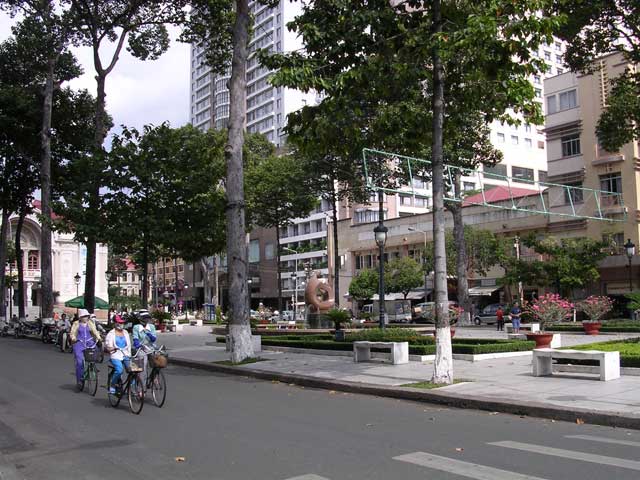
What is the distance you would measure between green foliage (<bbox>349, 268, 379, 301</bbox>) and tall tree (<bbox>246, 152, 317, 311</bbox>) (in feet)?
40.8

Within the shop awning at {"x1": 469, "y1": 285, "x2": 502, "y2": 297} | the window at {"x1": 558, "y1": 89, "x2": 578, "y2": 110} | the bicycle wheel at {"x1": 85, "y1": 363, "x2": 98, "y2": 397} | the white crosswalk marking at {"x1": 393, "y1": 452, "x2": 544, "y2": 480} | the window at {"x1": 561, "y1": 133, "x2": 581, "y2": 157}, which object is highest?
the window at {"x1": 558, "y1": 89, "x2": 578, "y2": 110}

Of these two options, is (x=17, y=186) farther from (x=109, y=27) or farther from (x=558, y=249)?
(x=558, y=249)

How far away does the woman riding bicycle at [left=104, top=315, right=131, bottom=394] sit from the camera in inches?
436

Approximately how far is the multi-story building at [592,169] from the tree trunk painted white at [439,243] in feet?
94.5

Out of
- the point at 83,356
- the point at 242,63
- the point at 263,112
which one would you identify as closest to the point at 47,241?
the point at 242,63

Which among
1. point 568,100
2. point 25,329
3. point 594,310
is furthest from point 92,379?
point 568,100

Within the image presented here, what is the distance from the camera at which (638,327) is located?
88.0 feet

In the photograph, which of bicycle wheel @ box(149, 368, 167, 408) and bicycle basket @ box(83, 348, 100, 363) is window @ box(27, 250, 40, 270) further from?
bicycle wheel @ box(149, 368, 167, 408)

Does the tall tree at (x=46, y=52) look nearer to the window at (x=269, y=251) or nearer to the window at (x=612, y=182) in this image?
the window at (x=612, y=182)

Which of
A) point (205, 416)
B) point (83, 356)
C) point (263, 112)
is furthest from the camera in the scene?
point (263, 112)

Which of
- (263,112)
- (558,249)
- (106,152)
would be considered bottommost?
(558,249)

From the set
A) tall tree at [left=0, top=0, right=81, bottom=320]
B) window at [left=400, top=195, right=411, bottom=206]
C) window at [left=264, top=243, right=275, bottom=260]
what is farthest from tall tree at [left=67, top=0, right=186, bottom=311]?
window at [left=264, top=243, right=275, bottom=260]

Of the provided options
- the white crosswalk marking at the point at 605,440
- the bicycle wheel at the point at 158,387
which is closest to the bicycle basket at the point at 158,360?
the bicycle wheel at the point at 158,387

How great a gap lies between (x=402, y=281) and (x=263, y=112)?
57498 millimetres
